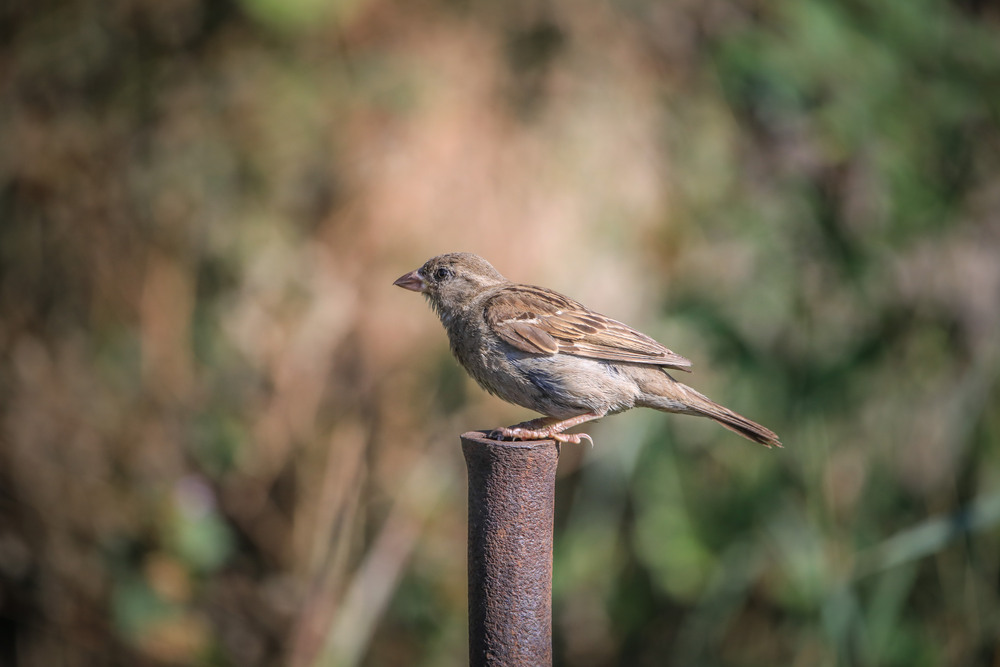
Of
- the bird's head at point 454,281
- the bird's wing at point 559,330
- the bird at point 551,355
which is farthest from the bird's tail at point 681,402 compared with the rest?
the bird's head at point 454,281

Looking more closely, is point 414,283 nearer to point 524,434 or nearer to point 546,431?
point 546,431

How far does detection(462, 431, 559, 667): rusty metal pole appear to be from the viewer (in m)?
1.84

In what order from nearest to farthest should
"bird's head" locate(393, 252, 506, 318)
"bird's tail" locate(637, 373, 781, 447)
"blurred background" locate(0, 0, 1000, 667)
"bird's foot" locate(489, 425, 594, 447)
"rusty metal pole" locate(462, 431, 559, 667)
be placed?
"rusty metal pole" locate(462, 431, 559, 667), "bird's foot" locate(489, 425, 594, 447), "bird's tail" locate(637, 373, 781, 447), "bird's head" locate(393, 252, 506, 318), "blurred background" locate(0, 0, 1000, 667)

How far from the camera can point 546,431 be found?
2.61 metres

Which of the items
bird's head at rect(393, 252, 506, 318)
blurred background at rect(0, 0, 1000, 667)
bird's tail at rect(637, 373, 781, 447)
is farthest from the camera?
blurred background at rect(0, 0, 1000, 667)

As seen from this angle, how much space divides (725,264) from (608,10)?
4.90 ft

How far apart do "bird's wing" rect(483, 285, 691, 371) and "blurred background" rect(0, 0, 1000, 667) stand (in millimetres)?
1051

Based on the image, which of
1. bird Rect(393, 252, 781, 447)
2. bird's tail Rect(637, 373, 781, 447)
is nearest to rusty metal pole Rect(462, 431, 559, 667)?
bird Rect(393, 252, 781, 447)

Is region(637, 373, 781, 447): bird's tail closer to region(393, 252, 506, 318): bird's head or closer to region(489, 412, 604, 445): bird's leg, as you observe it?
region(489, 412, 604, 445): bird's leg

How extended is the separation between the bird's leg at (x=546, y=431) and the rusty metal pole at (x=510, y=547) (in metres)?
0.27

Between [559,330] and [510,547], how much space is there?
1110 mm

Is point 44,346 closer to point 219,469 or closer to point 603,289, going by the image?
point 219,469

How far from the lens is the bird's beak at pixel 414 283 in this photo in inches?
119

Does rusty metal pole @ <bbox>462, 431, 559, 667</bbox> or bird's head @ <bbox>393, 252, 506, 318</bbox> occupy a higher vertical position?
bird's head @ <bbox>393, 252, 506, 318</bbox>
